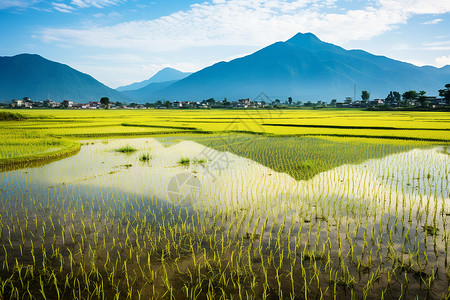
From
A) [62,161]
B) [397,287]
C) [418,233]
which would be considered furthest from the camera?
[62,161]

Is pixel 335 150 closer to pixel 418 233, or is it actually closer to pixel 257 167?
pixel 257 167

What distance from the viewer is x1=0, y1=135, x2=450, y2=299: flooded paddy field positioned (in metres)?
3.31

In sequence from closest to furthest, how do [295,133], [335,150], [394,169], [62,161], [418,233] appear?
1. [418,233]
2. [394,169]
3. [62,161]
4. [335,150]
5. [295,133]

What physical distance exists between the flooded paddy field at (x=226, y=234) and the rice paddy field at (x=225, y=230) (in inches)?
0.9

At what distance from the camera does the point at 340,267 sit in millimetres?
3639

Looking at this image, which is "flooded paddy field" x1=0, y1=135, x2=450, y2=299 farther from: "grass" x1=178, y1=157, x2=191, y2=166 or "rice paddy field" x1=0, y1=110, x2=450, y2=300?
"grass" x1=178, y1=157, x2=191, y2=166

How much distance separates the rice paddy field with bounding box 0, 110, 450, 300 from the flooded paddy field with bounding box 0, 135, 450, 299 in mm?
24

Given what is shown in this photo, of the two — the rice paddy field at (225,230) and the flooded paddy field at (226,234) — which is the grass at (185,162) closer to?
the rice paddy field at (225,230)

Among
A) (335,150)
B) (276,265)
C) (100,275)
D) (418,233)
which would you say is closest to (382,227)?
(418,233)

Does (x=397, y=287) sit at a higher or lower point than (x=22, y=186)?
lower

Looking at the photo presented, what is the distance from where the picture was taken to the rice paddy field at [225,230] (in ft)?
10.9

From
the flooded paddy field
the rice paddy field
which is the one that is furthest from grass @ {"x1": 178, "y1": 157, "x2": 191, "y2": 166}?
the flooded paddy field

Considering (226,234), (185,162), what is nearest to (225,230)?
(226,234)

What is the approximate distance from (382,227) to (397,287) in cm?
167
